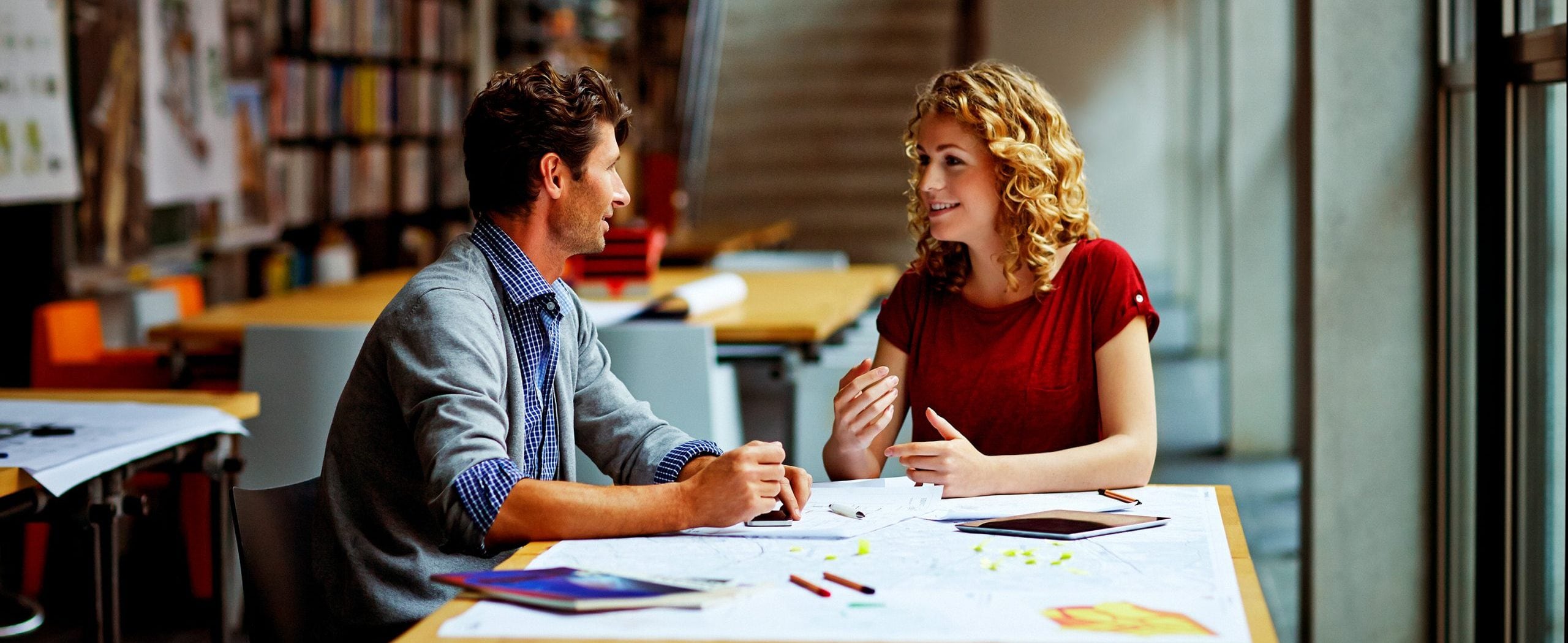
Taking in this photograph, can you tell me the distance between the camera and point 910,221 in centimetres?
240

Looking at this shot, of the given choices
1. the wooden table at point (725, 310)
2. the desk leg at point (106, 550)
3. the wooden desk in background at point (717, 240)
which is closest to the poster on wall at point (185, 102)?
the wooden table at point (725, 310)

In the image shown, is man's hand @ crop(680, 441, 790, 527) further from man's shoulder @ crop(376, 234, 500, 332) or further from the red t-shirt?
the red t-shirt

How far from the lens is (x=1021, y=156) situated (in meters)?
2.21

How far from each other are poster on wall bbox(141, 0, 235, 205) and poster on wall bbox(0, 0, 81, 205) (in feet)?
1.95

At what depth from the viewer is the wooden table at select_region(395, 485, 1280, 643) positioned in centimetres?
133

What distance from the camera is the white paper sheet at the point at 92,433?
2166mm

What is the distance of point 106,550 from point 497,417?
1.15 meters

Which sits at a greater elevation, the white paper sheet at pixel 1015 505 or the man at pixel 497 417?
the man at pixel 497 417

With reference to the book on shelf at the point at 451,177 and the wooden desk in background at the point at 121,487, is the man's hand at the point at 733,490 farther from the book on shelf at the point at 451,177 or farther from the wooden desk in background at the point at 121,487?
the book on shelf at the point at 451,177

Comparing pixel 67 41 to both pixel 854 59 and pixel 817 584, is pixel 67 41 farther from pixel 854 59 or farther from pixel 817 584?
pixel 854 59

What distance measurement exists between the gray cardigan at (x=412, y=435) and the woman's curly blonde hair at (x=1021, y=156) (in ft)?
2.57

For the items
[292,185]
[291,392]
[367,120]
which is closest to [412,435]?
[291,392]

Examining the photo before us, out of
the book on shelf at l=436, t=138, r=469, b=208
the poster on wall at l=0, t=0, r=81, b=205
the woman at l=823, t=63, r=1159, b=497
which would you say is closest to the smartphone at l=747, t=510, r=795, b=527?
the woman at l=823, t=63, r=1159, b=497

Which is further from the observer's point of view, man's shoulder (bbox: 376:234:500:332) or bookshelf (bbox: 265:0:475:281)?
bookshelf (bbox: 265:0:475:281)
